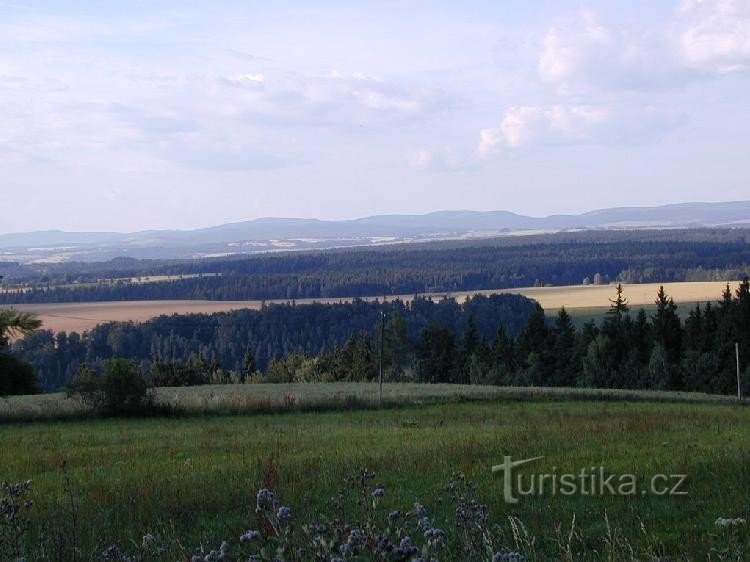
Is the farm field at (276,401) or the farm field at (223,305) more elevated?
the farm field at (276,401)

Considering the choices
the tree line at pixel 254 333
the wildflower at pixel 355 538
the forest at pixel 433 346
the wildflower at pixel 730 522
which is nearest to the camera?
the wildflower at pixel 355 538

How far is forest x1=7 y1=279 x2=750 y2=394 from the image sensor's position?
72438mm

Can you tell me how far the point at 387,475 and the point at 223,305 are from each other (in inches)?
5197

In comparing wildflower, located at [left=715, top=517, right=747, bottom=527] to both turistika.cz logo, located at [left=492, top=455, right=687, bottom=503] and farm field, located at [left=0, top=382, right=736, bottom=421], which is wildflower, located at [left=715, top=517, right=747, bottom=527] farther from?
farm field, located at [left=0, top=382, right=736, bottom=421]

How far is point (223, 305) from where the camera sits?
14112cm

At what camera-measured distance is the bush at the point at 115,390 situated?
98.3 feet

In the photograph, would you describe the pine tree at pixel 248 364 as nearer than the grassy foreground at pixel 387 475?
No

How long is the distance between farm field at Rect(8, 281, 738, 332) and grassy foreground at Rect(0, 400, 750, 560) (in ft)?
280

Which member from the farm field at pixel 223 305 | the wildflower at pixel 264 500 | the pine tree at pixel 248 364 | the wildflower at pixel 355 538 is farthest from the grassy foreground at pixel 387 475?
the farm field at pixel 223 305

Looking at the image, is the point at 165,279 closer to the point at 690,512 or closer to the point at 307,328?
the point at 307,328

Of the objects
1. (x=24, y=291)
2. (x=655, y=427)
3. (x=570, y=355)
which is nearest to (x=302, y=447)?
(x=655, y=427)

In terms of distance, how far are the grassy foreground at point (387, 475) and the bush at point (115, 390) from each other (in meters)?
8.91

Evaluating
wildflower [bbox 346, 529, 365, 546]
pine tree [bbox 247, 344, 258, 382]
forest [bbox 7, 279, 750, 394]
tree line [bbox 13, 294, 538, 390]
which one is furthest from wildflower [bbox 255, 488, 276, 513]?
pine tree [bbox 247, 344, 258, 382]

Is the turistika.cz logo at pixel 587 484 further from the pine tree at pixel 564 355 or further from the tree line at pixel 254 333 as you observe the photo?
the tree line at pixel 254 333
